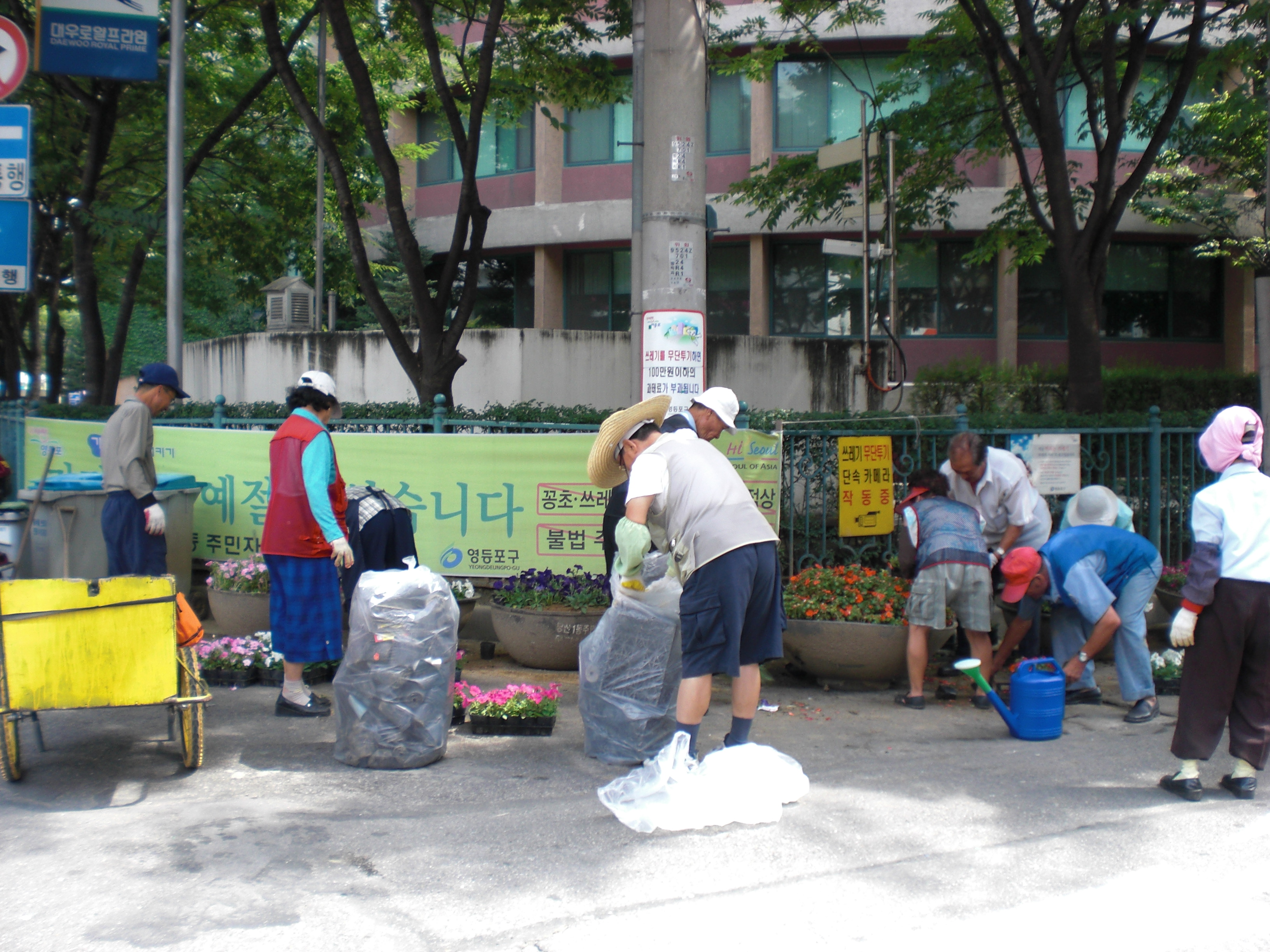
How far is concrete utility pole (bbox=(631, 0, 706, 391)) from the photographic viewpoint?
6.68 meters

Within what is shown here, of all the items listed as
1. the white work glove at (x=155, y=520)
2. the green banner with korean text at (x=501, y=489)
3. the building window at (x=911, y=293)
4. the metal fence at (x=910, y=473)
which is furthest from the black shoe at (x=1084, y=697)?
the building window at (x=911, y=293)

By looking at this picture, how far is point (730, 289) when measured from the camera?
20609 millimetres

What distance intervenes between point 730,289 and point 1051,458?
12.8 meters

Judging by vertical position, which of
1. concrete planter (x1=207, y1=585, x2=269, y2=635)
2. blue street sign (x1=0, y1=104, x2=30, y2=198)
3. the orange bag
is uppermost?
blue street sign (x1=0, y1=104, x2=30, y2=198)

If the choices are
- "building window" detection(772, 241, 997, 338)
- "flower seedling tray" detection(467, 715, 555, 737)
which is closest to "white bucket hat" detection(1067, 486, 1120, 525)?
"flower seedling tray" detection(467, 715, 555, 737)

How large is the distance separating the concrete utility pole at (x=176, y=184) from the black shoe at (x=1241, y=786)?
24.7 feet

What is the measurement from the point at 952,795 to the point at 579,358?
1210 cm

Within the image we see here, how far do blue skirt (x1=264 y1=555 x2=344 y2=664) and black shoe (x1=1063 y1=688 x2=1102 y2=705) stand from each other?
453 centimetres

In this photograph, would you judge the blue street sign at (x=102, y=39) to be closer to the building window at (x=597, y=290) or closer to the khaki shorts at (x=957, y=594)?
the khaki shorts at (x=957, y=594)

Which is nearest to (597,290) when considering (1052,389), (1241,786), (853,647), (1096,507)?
(1052,389)

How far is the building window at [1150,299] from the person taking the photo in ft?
66.4

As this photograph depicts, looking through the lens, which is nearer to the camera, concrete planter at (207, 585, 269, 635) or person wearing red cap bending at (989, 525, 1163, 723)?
person wearing red cap bending at (989, 525, 1163, 723)

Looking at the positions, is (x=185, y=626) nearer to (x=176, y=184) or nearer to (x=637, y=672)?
(x=637, y=672)

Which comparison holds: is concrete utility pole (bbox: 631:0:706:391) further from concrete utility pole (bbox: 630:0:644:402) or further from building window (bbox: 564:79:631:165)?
building window (bbox: 564:79:631:165)
